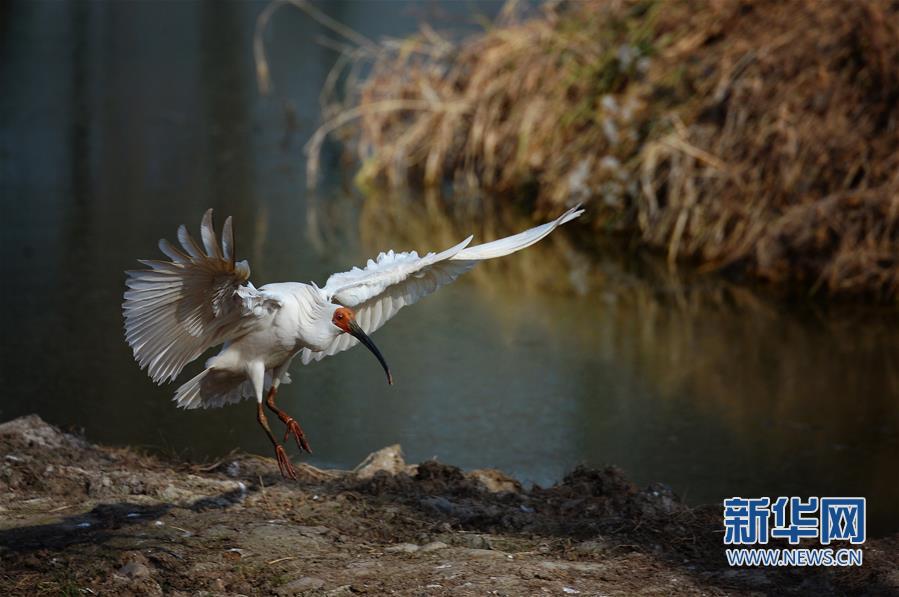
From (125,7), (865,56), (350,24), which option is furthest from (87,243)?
(125,7)

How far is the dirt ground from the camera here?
12.5ft

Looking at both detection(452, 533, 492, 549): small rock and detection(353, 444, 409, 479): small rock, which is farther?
detection(353, 444, 409, 479): small rock

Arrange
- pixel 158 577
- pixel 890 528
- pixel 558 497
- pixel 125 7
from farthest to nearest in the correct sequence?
pixel 125 7
pixel 890 528
pixel 558 497
pixel 158 577

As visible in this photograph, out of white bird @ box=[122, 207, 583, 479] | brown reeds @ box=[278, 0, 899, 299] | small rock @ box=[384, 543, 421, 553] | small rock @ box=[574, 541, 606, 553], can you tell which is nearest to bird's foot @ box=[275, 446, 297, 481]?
white bird @ box=[122, 207, 583, 479]

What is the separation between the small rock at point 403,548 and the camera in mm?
4121

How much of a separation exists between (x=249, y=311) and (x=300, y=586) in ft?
3.59

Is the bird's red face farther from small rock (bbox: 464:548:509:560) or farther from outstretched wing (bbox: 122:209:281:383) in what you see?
small rock (bbox: 464:548:509:560)

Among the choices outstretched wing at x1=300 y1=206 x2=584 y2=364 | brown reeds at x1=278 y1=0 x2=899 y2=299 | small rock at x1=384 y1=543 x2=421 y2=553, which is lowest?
small rock at x1=384 y1=543 x2=421 y2=553

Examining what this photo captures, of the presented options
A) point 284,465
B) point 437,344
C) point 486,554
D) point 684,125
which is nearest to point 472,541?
point 486,554

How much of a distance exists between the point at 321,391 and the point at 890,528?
3.07 metres

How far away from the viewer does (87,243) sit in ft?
31.2

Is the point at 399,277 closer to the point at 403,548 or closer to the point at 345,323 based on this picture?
the point at 345,323

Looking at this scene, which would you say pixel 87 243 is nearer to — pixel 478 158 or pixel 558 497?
pixel 478 158

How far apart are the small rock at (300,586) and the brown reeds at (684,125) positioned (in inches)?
232
